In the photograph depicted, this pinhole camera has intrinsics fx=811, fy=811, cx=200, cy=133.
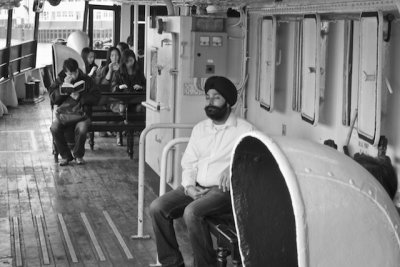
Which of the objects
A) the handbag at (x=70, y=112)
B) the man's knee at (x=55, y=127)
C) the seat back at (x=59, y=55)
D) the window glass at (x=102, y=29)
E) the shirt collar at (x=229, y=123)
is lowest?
the man's knee at (x=55, y=127)

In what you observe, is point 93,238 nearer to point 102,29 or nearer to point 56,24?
point 102,29

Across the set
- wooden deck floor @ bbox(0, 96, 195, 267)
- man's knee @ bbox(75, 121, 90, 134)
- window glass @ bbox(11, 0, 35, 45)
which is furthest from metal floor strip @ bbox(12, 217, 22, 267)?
window glass @ bbox(11, 0, 35, 45)

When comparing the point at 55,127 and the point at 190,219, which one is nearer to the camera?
the point at 190,219

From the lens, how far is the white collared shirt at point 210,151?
6160 millimetres

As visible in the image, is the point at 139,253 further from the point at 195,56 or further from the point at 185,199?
the point at 195,56

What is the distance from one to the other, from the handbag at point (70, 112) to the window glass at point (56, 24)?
10.7m

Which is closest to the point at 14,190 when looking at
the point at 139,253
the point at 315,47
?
the point at 139,253

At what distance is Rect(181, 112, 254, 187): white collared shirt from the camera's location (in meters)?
6.16

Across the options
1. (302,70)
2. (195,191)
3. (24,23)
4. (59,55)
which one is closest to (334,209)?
(195,191)

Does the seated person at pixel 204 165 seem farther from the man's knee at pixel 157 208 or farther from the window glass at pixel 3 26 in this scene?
the window glass at pixel 3 26

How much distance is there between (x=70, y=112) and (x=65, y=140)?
0.43 meters

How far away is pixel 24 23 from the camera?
21.5 meters

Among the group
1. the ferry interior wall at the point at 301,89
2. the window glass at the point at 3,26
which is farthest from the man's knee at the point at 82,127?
the window glass at the point at 3,26

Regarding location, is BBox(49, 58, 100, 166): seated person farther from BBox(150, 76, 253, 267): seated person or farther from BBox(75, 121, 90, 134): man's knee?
BBox(150, 76, 253, 267): seated person
